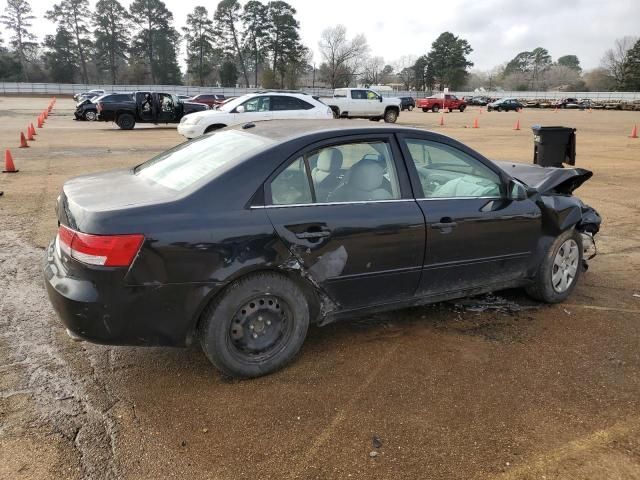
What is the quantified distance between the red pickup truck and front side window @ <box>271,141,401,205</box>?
46.7m

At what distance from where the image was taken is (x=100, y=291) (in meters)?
2.77

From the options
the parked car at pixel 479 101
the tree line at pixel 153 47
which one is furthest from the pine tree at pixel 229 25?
the parked car at pixel 479 101

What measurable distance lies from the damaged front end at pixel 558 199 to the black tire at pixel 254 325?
2.31 metres

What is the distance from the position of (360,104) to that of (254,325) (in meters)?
24.0

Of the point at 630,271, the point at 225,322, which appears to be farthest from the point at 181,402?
the point at 630,271

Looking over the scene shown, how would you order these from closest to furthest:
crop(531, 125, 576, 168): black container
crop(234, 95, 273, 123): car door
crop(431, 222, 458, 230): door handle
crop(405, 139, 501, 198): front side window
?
crop(431, 222, 458, 230): door handle
crop(405, 139, 501, 198): front side window
crop(531, 125, 576, 168): black container
crop(234, 95, 273, 123): car door

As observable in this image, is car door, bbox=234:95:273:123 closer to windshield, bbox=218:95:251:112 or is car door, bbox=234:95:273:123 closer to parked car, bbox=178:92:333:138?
parked car, bbox=178:92:333:138

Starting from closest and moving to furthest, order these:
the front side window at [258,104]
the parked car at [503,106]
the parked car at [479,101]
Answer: the front side window at [258,104]
the parked car at [503,106]
the parked car at [479,101]

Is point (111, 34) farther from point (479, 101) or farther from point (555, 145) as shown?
point (555, 145)

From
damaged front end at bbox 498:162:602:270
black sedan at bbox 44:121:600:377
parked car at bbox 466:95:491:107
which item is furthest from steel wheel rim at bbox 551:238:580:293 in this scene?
parked car at bbox 466:95:491:107

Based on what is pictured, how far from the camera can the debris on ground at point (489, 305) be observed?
438cm

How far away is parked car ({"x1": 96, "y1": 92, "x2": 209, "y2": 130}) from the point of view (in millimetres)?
23203

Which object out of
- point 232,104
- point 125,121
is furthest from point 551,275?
point 125,121

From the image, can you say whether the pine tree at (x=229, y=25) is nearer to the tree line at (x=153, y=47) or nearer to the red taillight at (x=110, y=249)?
the tree line at (x=153, y=47)
